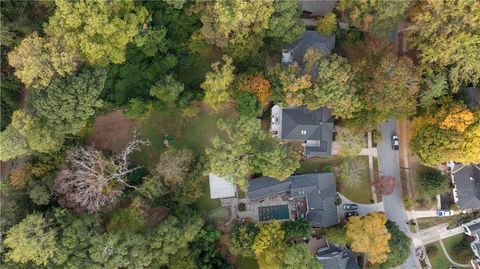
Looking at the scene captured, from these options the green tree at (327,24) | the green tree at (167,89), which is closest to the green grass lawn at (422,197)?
the green tree at (327,24)

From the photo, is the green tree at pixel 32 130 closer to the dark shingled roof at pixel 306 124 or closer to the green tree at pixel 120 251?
the green tree at pixel 120 251

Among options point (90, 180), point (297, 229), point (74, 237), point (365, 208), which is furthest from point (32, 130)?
point (365, 208)

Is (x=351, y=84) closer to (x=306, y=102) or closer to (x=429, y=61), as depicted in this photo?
(x=306, y=102)

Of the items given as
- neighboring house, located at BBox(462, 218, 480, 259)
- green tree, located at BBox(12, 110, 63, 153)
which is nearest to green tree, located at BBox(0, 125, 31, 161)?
green tree, located at BBox(12, 110, 63, 153)

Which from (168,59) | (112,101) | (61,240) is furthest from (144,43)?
(61,240)

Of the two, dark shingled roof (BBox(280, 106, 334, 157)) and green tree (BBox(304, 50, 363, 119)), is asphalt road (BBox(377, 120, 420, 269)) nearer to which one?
dark shingled roof (BBox(280, 106, 334, 157))

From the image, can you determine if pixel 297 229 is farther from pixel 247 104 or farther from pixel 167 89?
pixel 167 89
